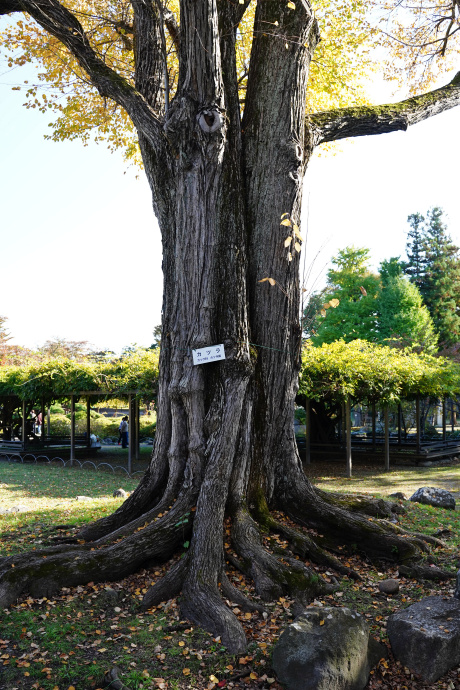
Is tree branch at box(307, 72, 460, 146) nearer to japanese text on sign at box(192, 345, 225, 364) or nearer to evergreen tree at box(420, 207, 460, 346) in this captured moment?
japanese text on sign at box(192, 345, 225, 364)

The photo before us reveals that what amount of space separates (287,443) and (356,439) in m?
19.4

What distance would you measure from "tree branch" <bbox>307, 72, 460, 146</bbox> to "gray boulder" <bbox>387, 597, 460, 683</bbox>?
17.4 feet

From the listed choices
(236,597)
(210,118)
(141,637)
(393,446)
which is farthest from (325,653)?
(393,446)

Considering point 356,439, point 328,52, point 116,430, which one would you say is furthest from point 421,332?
point 328,52

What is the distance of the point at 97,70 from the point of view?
20.6 feet

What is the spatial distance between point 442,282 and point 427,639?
164 feet

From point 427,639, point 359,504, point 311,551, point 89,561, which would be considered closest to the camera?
point 427,639

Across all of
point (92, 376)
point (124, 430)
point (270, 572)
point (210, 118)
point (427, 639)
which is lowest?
point (124, 430)

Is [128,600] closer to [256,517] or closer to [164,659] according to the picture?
[164,659]

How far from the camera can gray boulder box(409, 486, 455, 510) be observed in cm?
925

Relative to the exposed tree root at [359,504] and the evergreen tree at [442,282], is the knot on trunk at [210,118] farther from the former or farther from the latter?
the evergreen tree at [442,282]

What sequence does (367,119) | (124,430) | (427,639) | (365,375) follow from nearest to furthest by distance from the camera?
(427,639) < (367,119) < (365,375) < (124,430)

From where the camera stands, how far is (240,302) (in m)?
5.82

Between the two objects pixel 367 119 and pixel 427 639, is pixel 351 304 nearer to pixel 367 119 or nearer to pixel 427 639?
pixel 367 119
